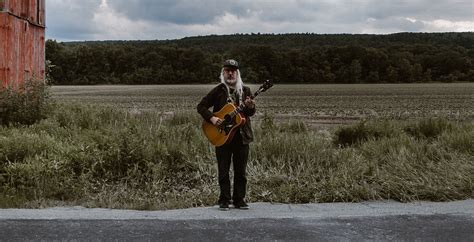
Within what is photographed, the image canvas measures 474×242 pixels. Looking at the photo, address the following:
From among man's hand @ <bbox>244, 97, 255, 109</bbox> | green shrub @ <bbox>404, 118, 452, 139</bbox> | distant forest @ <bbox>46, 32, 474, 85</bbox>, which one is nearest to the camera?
man's hand @ <bbox>244, 97, 255, 109</bbox>

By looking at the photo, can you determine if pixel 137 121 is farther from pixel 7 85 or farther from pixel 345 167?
pixel 345 167

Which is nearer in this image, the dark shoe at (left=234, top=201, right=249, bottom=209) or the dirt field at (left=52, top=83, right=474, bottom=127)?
the dark shoe at (left=234, top=201, right=249, bottom=209)

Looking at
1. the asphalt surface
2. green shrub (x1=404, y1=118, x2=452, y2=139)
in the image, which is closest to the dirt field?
green shrub (x1=404, y1=118, x2=452, y2=139)

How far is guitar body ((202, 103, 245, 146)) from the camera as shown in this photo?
680 centimetres

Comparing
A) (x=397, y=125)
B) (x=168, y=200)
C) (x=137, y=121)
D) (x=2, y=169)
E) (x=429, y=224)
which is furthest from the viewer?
(x=397, y=125)

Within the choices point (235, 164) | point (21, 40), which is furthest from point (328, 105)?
point (235, 164)

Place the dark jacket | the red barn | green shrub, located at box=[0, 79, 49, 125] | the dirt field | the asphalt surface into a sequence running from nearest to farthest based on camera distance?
the asphalt surface
the dark jacket
green shrub, located at box=[0, 79, 49, 125]
the red barn
the dirt field

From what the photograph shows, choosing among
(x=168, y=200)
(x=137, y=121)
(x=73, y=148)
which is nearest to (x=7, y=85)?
(x=137, y=121)

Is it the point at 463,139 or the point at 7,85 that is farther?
the point at 7,85

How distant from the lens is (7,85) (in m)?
13.4

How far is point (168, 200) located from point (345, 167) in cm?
285

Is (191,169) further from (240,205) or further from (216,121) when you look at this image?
(216,121)

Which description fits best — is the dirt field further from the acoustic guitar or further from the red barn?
the acoustic guitar

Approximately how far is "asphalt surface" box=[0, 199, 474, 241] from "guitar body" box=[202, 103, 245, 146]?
881 millimetres
